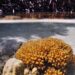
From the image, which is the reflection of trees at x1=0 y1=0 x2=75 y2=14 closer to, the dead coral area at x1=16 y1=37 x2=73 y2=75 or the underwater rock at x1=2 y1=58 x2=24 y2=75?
the dead coral area at x1=16 y1=37 x2=73 y2=75

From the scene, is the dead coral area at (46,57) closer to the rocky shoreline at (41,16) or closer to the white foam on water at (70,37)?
the white foam on water at (70,37)

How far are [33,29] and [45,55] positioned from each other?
4063 mm

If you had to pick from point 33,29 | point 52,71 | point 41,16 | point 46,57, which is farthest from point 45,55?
point 41,16

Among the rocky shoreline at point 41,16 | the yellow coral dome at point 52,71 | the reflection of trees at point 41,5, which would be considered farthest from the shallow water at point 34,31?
the yellow coral dome at point 52,71

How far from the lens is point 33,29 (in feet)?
32.4

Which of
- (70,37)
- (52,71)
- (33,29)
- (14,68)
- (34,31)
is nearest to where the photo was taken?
(14,68)

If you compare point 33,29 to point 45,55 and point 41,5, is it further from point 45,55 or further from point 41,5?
point 45,55

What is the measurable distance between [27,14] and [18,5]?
0.65 metres

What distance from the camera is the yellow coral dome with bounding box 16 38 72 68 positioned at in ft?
19.2

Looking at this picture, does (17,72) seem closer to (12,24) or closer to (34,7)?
(12,24)

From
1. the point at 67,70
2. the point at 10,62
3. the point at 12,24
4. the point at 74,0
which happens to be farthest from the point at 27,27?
the point at 10,62

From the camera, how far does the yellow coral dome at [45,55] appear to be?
585cm

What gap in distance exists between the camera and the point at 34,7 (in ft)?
39.6

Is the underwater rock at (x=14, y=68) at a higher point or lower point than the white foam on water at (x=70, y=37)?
higher
